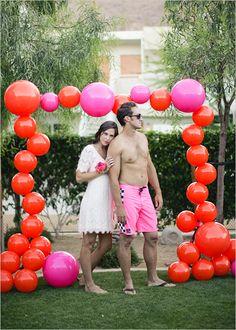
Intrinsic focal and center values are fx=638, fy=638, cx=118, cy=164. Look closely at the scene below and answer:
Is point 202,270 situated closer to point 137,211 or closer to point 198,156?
point 137,211

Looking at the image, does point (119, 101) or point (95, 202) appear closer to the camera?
point (95, 202)

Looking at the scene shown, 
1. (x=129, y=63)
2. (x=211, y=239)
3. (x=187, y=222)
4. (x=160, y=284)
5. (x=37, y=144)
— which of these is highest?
(x=129, y=63)

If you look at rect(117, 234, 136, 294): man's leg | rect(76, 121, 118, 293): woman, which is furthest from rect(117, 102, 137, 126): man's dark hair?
rect(117, 234, 136, 294): man's leg

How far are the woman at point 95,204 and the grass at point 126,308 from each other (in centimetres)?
34

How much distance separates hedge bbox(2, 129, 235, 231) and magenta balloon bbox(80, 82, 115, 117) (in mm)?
4211

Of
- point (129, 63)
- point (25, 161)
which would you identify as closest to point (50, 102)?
point (25, 161)

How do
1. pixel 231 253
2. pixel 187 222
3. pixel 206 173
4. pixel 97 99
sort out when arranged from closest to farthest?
pixel 97 99 < pixel 206 173 < pixel 187 222 < pixel 231 253

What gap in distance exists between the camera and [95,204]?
6.38m

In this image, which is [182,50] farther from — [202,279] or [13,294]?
[13,294]

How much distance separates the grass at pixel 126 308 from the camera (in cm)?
530

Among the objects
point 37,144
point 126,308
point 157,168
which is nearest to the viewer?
point 126,308

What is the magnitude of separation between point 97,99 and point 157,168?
4406 mm

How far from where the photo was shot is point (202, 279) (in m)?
6.81

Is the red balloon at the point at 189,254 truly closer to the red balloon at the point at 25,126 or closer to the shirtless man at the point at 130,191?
the shirtless man at the point at 130,191
